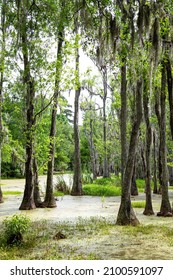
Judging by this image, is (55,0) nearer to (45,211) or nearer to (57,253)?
(45,211)

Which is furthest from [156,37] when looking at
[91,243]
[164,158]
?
[91,243]

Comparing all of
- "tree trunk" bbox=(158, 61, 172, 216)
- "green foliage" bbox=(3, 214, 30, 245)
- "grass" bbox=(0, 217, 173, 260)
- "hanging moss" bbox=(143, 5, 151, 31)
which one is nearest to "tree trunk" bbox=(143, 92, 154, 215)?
"tree trunk" bbox=(158, 61, 172, 216)

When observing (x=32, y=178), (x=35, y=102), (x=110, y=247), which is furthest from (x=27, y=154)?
(x=110, y=247)

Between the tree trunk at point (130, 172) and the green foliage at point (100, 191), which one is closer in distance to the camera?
the tree trunk at point (130, 172)

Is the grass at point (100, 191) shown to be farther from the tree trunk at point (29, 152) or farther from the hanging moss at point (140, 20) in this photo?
the hanging moss at point (140, 20)

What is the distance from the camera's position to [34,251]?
8492 mm

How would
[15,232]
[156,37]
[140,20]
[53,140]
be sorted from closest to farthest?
1. [15,232]
2. [140,20]
3. [156,37]
4. [53,140]

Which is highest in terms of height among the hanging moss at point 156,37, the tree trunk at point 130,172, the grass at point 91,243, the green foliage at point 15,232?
the hanging moss at point 156,37

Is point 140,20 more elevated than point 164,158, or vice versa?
point 140,20

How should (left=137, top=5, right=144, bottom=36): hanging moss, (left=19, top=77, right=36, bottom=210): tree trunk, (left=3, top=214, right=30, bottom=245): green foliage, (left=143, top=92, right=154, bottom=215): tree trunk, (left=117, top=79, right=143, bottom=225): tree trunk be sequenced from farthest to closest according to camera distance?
(left=19, top=77, right=36, bottom=210): tree trunk
(left=143, top=92, right=154, bottom=215): tree trunk
(left=117, top=79, right=143, bottom=225): tree trunk
(left=137, top=5, right=144, bottom=36): hanging moss
(left=3, top=214, right=30, bottom=245): green foliage

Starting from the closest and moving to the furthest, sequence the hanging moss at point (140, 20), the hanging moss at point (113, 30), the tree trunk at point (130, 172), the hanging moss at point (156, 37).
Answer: the hanging moss at point (140, 20), the hanging moss at point (156, 37), the hanging moss at point (113, 30), the tree trunk at point (130, 172)

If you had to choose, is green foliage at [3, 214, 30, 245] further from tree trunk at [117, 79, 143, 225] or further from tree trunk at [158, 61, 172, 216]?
tree trunk at [158, 61, 172, 216]

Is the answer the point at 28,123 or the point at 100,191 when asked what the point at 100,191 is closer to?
the point at 100,191

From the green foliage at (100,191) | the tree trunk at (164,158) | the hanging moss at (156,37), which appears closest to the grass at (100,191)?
the green foliage at (100,191)
